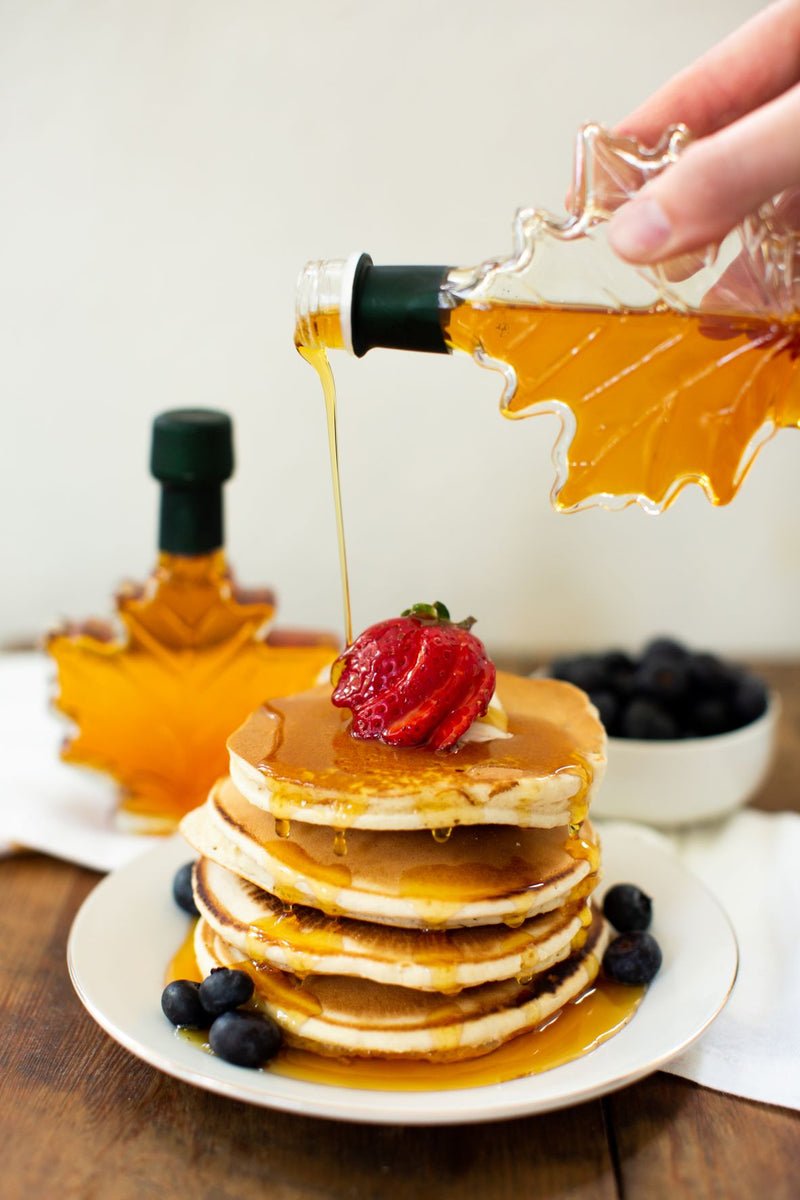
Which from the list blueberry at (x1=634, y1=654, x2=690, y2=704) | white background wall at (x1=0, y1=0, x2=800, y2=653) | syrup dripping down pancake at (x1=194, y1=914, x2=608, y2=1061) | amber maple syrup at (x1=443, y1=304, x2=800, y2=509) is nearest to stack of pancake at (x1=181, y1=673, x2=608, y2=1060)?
syrup dripping down pancake at (x1=194, y1=914, x2=608, y2=1061)

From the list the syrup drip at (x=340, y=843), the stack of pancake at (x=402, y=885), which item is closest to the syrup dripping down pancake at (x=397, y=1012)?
the stack of pancake at (x=402, y=885)

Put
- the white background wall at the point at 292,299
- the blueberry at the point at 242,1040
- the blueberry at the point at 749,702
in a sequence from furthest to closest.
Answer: the white background wall at the point at 292,299 < the blueberry at the point at 749,702 < the blueberry at the point at 242,1040

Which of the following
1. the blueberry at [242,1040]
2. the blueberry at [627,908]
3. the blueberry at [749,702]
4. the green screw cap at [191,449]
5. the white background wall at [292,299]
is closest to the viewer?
the blueberry at [242,1040]

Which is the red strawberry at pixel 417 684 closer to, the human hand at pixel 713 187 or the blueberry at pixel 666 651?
the human hand at pixel 713 187

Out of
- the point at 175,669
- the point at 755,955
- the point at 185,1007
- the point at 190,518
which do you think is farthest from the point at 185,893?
the point at 755,955

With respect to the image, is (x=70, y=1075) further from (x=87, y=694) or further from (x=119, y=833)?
(x=87, y=694)

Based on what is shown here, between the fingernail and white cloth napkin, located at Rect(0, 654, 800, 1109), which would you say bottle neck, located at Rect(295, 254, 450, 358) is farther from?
white cloth napkin, located at Rect(0, 654, 800, 1109)

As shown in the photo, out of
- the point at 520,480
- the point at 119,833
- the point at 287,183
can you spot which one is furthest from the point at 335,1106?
the point at 287,183

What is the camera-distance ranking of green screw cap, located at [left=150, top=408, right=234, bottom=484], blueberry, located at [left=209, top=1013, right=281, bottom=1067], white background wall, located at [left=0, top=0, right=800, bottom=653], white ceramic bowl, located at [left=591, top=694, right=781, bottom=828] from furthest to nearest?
white background wall, located at [left=0, top=0, right=800, bottom=653], white ceramic bowl, located at [left=591, top=694, right=781, bottom=828], green screw cap, located at [left=150, top=408, right=234, bottom=484], blueberry, located at [left=209, top=1013, right=281, bottom=1067]
